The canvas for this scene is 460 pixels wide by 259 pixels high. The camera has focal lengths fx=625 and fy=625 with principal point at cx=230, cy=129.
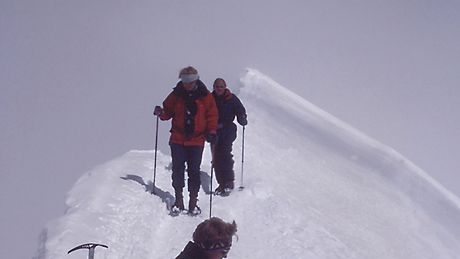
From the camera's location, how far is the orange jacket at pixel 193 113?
641 centimetres

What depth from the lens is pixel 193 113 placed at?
6.45m

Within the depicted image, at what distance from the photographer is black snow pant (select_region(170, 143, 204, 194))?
6.61 m

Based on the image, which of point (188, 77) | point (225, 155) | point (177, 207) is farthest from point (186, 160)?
point (225, 155)

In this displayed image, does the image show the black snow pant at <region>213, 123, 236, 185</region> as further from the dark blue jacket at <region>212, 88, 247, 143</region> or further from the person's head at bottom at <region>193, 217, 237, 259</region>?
the person's head at bottom at <region>193, 217, 237, 259</region>

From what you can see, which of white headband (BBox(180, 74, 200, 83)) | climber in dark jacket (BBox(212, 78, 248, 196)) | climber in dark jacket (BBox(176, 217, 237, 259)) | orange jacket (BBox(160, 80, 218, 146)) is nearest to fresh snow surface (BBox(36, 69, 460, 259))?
climber in dark jacket (BBox(212, 78, 248, 196))

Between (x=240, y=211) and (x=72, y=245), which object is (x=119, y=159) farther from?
(x=72, y=245)

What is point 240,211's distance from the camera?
7223 millimetres

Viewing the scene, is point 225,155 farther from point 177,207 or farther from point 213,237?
point 213,237

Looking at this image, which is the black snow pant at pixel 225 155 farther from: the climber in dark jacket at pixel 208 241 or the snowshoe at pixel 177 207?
the climber in dark jacket at pixel 208 241

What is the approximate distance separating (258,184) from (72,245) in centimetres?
393

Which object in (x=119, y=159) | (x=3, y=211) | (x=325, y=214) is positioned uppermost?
(x=119, y=159)

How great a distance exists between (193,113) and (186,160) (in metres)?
0.56

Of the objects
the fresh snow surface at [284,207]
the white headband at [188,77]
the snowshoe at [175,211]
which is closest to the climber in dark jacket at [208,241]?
the fresh snow surface at [284,207]

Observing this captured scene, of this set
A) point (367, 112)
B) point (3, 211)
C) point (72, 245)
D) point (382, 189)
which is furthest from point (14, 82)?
point (367, 112)
